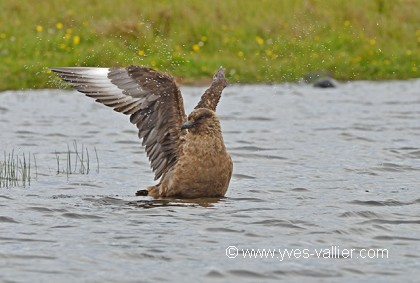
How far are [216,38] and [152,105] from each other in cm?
858

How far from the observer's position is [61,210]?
8.08 meters

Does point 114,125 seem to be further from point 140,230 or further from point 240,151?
point 140,230

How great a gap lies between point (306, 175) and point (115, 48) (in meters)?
A: 6.69

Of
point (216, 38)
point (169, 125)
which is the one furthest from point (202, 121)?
point (216, 38)

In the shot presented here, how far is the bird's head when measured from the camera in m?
8.54

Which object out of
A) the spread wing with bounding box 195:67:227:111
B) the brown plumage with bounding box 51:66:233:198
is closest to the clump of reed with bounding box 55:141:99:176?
the brown plumage with bounding box 51:66:233:198

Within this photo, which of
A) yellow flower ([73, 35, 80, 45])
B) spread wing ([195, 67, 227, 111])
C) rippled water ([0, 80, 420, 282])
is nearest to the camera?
rippled water ([0, 80, 420, 282])

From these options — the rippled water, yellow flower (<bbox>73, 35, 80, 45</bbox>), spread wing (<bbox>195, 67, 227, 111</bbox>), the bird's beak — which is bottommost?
the rippled water

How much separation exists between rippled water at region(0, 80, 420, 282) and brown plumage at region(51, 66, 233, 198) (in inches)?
7.4

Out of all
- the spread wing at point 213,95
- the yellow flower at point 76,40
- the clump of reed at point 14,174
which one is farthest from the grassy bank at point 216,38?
the spread wing at point 213,95

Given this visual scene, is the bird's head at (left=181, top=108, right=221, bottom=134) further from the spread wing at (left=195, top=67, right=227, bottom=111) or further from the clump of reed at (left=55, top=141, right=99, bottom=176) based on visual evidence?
the clump of reed at (left=55, top=141, right=99, bottom=176)

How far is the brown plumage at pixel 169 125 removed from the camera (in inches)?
→ 335

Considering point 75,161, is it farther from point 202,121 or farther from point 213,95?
point 202,121

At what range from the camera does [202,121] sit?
8578 mm
